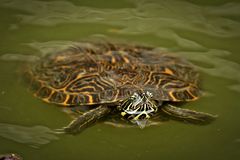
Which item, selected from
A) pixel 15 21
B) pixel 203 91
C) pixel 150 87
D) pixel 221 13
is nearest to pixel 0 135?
pixel 150 87

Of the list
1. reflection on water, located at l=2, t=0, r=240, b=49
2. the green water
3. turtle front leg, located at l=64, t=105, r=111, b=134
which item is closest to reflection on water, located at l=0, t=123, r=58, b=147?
the green water

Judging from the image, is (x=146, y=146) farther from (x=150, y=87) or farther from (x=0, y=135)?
(x=0, y=135)

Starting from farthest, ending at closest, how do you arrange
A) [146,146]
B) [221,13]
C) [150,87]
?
[221,13], [150,87], [146,146]

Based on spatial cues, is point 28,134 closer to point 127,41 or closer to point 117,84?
point 117,84

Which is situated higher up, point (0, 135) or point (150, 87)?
point (150, 87)

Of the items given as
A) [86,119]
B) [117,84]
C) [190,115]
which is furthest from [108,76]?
[190,115]

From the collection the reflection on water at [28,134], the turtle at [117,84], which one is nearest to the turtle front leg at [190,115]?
the turtle at [117,84]
